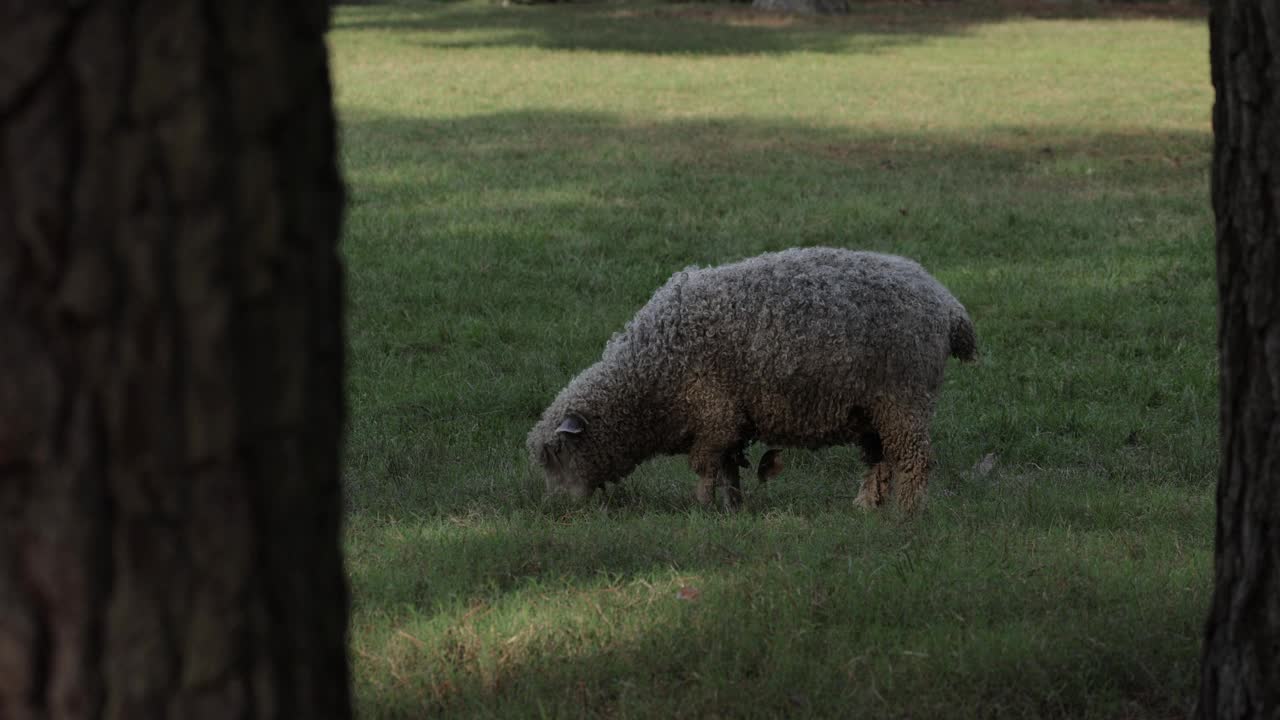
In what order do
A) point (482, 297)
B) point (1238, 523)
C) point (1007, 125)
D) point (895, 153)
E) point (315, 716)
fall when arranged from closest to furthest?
point (315, 716) → point (1238, 523) → point (482, 297) → point (895, 153) → point (1007, 125)

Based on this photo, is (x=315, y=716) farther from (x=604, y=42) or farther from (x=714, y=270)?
(x=604, y=42)

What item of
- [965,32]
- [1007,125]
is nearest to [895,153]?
[1007,125]

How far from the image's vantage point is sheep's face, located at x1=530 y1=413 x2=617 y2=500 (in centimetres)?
662

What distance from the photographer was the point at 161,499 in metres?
1.83

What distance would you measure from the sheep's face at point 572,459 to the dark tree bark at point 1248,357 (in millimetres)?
3781

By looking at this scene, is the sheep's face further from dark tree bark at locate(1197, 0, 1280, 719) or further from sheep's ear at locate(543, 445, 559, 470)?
dark tree bark at locate(1197, 0, 1280, 719)

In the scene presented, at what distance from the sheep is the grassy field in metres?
0.27

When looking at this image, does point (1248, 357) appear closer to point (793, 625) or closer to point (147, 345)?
point (793, 625)

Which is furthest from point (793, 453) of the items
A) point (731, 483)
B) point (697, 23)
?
point (697, 23)

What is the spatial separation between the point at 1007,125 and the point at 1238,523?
54.3 feet

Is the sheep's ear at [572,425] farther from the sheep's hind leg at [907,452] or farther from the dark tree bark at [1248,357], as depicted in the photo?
the dark tree bark at [1248,357]

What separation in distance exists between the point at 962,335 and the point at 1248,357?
366 cm

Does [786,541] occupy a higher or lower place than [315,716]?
lower

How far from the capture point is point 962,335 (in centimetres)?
670
